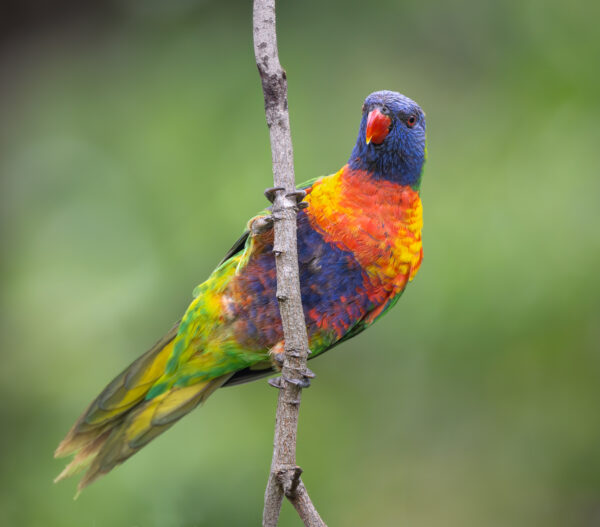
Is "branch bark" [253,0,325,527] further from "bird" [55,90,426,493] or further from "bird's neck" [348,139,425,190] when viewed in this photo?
"bird's neck" [348,139,425,190]

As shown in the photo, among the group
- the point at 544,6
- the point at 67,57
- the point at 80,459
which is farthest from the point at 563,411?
the point at 67,57

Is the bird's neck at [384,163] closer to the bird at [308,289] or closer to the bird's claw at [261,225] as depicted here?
the bird at [308,289]

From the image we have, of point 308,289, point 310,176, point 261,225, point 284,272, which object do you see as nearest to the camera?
point 284,272

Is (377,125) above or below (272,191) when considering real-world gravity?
above

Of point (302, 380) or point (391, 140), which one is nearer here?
point (302, 380)

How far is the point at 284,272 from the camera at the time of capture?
5.16 ft

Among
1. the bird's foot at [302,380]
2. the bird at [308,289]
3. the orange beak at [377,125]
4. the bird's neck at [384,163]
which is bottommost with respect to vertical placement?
the bird's foot at [302,380]

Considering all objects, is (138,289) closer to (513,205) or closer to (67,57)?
(67,57)

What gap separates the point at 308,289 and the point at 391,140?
51 cm

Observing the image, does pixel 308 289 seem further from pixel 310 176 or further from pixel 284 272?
pixel 310 176

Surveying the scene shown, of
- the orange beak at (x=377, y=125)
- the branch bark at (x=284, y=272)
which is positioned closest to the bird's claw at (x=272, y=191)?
the branch bark at (x=284, y=272)

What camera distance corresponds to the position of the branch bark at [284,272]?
1495 millimetres

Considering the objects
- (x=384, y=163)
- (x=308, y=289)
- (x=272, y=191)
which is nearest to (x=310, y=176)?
(x=384, y=163)

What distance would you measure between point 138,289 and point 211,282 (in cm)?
111
